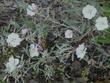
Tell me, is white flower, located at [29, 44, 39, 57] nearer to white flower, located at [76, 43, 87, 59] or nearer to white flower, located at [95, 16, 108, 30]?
white flower, located at [76, 43, 87, 59]

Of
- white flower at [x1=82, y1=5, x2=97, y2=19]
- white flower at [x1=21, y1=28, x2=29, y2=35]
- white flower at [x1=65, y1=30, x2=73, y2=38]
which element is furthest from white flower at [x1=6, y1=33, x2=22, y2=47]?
white flower at [x1=82, y1=5, x2=97, y2=19]

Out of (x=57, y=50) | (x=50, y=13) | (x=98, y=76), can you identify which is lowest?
(x=98, y=76)

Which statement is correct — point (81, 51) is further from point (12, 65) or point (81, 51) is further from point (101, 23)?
point (12, 65)

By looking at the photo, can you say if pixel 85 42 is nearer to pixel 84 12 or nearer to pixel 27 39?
pixel 84 12

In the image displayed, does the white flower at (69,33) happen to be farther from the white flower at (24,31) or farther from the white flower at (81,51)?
the white flower at (24,31)

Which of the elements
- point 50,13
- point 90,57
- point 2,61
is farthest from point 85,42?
point 2,61

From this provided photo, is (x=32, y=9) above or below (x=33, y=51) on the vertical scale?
above

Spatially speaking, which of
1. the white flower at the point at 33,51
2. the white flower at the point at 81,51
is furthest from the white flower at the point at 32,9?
the white flower at the point at 81,51

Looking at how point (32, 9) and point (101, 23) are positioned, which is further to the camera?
point (32, 9)

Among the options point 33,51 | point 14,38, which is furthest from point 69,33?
point 14,38
